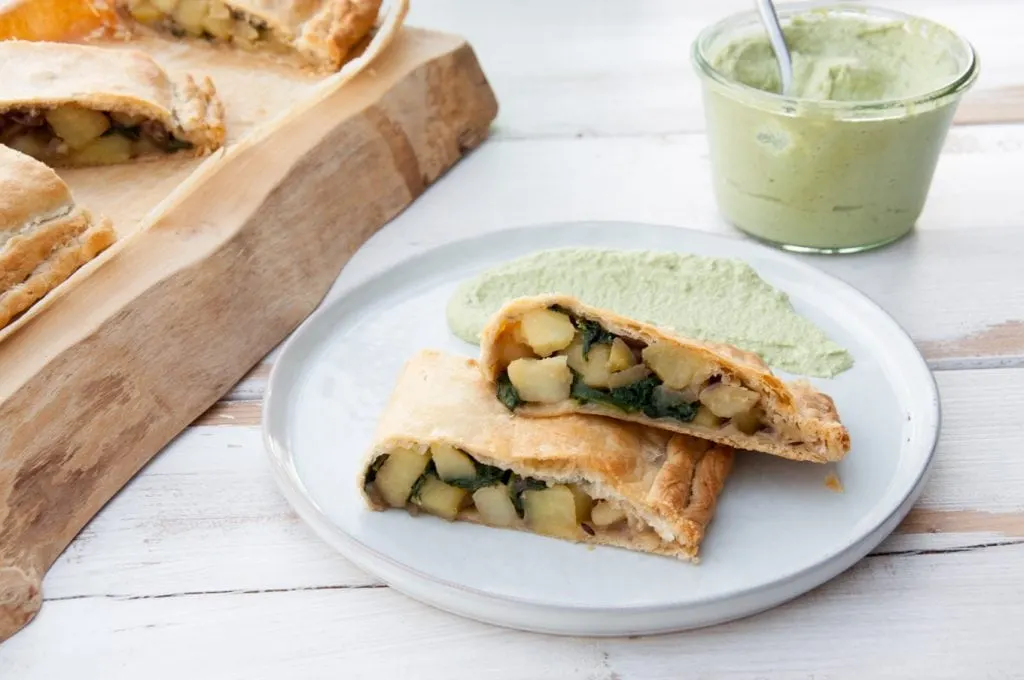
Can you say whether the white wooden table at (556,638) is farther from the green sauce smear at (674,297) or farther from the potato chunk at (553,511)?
the green sauce smear at (674,297)

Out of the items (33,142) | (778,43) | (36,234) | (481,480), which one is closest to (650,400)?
(481,480)

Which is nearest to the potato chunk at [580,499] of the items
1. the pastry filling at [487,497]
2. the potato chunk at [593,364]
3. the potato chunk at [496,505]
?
the pastry filling at [487,497]

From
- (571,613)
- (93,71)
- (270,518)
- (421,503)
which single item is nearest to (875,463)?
(571,613)

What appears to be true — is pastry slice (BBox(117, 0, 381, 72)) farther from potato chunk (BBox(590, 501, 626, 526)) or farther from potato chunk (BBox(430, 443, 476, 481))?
potato chunk (BBox(590, 501, 626, 526))

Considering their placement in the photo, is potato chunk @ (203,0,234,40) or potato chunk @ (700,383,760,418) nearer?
potato chunk @ (700,383,760,418)

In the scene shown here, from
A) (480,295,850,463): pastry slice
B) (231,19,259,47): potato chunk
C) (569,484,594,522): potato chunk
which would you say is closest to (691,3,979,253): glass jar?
(480,295,850,463): pastry slice
